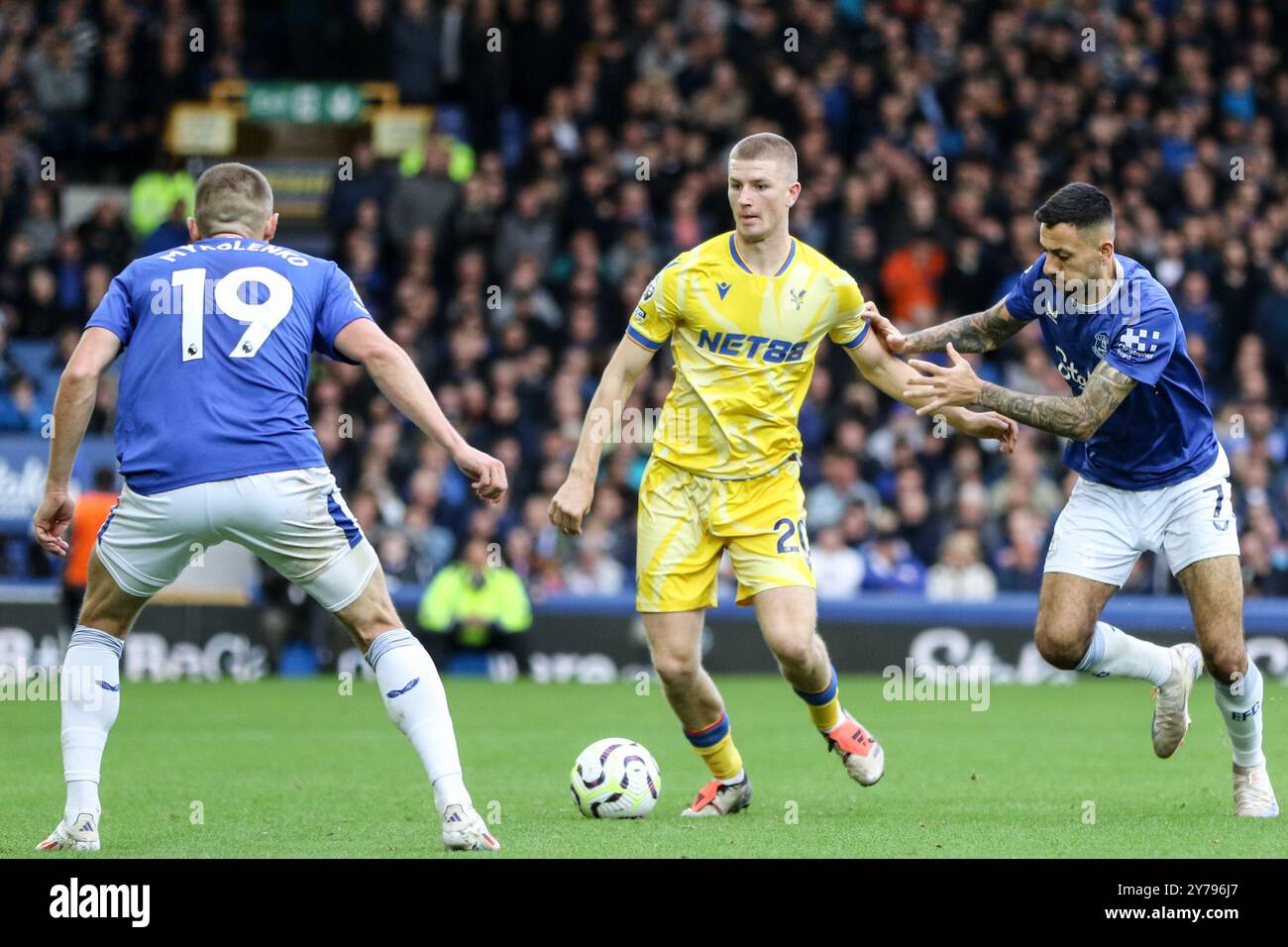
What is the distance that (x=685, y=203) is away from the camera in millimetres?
20312

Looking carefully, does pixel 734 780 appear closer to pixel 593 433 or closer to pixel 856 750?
pixel 856 750

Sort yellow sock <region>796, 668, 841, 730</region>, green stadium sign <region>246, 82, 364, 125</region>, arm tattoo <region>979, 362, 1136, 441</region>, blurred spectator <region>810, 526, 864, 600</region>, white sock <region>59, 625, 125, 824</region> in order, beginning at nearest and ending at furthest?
1. white sock <region>59, 625, 125, 824</region>
2. arm tattoo <region>979, 362, 1136, 441</region>
3. yellow sock <region>796, 668, 841, 730</region>
4. blurred spectator <region>810, 526, 864, 600</region>
5. green stadium sign <region>246, 82, 364, 125</region>

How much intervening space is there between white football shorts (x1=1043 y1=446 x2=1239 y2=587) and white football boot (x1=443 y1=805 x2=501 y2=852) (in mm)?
2840

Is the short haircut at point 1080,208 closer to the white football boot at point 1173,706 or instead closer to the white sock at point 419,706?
the white football boot at point 1173,706

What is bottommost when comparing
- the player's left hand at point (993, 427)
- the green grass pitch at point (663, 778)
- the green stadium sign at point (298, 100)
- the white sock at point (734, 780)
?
the green grass pitch at point (663, 778)

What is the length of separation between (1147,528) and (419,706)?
3223 millimetres

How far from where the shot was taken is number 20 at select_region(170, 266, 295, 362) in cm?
694

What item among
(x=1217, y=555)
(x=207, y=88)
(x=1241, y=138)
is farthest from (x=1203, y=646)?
(x=207, y=88)

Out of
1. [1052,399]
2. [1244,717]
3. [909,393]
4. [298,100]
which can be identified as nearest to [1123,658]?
[1244,717]

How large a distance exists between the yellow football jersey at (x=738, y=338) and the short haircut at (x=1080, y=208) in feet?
2.93

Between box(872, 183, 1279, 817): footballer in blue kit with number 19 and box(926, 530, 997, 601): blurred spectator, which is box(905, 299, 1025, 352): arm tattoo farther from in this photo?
box(926, 530, 997, 601): blurred spectator

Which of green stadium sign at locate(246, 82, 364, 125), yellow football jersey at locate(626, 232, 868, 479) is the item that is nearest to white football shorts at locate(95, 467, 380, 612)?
yellow football jersey at locate(626, 232, 868, 479)

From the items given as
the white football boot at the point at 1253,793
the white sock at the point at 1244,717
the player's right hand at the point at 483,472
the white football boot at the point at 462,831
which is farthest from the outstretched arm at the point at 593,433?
the white football boot at the point at 1253,793

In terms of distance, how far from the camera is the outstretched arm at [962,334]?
8594 mm
